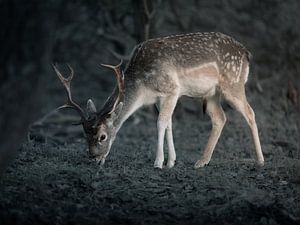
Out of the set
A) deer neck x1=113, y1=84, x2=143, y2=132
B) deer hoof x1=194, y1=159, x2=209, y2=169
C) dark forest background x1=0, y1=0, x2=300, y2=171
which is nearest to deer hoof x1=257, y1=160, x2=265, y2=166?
deer hoof x1=194, y1=159, x2=209, y2=169

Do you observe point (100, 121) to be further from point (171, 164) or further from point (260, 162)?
point (260, 162)

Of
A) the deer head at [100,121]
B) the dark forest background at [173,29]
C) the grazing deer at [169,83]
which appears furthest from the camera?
the dark forest background at [173,29]

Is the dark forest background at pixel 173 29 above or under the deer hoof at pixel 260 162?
under

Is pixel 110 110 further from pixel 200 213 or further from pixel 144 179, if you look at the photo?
pixel 200 213

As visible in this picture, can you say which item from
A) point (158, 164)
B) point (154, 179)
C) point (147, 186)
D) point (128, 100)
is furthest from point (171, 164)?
point (147, 186)

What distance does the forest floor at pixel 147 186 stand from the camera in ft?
22.9

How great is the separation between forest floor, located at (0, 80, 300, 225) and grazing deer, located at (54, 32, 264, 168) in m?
0.34

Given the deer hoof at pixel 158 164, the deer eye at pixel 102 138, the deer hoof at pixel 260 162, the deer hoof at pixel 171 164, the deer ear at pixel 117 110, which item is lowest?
the deer hoof at pixel 260 162

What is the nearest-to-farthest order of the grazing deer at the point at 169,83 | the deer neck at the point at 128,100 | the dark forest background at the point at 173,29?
the grazing deer at the point at 169,83
the deer neck at the point at 128,100
the dark forest background at the point at 173,29

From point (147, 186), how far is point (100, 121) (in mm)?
1447

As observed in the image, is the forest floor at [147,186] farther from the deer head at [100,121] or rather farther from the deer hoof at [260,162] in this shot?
the deer head at [100,121]

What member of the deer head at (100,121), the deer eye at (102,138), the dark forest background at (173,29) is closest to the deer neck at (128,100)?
the deer head at (100,121)

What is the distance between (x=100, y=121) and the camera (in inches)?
366

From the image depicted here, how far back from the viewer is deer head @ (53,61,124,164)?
924 cm
